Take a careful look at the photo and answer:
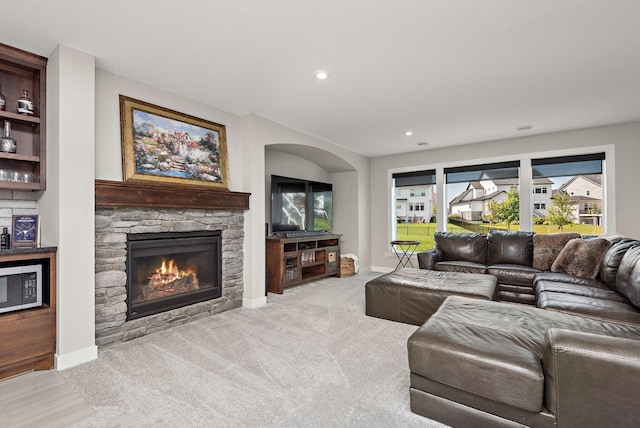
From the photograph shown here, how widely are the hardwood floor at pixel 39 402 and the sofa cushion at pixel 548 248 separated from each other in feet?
15.9

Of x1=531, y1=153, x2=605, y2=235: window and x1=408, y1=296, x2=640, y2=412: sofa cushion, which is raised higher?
x1=531, y1=153, x2=605, y2=235: window

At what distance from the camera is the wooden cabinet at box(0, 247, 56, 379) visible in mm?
2166

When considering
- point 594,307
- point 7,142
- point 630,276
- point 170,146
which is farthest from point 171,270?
point 630,276

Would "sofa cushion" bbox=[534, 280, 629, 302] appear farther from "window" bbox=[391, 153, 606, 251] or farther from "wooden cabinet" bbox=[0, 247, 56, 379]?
"wooden cabinet" bbox=[0, 247, 56, 379]

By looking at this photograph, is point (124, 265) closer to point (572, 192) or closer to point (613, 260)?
point (613, 260)

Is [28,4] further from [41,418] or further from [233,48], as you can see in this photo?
[41,418]

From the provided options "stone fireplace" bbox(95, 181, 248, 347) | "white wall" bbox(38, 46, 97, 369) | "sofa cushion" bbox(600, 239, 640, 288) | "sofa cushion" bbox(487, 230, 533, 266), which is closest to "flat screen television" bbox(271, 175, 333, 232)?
"stone fireplace" bbox(95, 181, 248, 347)

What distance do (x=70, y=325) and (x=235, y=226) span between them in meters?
1.87

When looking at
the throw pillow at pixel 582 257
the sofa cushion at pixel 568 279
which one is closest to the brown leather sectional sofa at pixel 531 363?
the sofa cushion at pixel 568 279

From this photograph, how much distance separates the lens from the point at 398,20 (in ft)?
6.88

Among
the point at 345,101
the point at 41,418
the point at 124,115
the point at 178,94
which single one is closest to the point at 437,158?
the point at 345,101

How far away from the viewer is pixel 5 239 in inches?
→ 92.7

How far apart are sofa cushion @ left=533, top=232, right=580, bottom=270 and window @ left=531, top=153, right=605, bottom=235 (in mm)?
888

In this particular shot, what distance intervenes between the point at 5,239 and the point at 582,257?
5483mm
